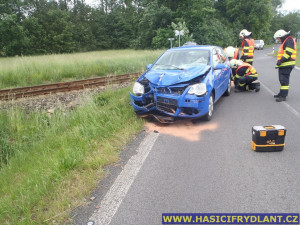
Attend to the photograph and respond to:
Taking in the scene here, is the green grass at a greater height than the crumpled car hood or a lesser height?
lesser

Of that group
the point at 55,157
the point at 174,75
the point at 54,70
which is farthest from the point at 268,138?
the point at 54,70

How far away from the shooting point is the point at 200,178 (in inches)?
131

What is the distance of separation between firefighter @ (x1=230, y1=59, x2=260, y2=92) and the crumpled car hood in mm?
3003

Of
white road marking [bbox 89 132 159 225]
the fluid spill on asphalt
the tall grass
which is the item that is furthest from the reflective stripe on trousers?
the tall grass

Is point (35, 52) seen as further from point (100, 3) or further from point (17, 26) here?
point (100, 3)

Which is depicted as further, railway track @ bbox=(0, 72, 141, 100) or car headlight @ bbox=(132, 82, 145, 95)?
railway track @ bbox=(0, 72, 141, 100)

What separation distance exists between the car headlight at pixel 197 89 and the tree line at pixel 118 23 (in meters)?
24.0

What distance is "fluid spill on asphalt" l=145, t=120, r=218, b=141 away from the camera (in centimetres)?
485

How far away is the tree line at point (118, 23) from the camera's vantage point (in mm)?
31750

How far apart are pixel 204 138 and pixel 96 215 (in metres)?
2.65

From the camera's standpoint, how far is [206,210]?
274 cm

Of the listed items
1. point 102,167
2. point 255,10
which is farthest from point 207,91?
point 255,10

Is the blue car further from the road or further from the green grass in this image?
the green grass

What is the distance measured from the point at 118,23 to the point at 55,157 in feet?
173
